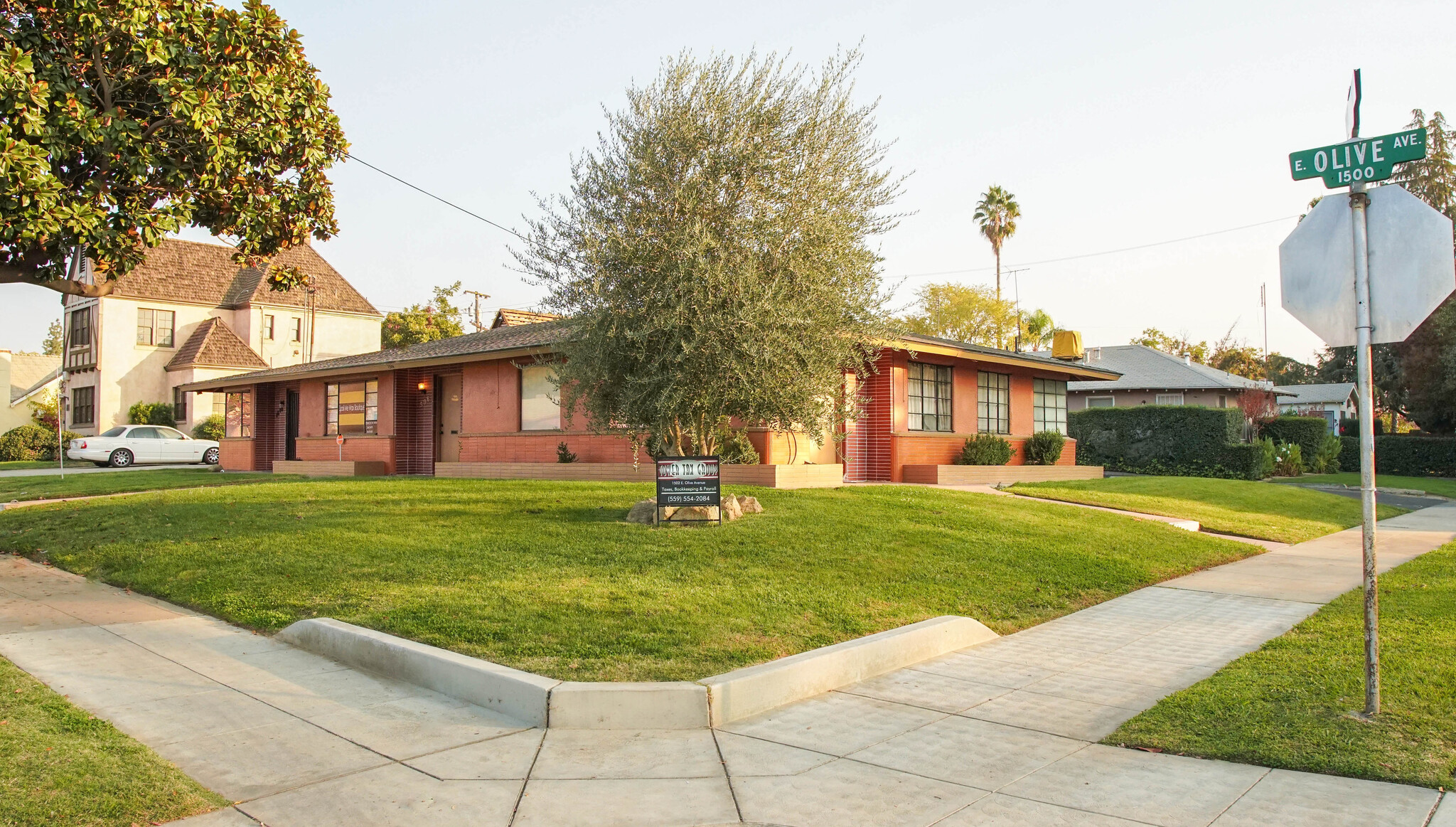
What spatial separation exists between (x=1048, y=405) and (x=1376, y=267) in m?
21.4

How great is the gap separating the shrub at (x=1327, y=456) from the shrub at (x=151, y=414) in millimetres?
46038

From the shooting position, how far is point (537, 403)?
834 inches

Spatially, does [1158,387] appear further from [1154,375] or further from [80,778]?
[80,778]

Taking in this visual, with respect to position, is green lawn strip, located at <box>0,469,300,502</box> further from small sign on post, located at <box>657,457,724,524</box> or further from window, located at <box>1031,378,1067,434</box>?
window, located at <box>1031,378,1067,434</box>

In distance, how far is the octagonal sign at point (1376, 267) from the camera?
5391mm

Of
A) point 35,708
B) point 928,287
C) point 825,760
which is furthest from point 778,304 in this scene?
point 928,287

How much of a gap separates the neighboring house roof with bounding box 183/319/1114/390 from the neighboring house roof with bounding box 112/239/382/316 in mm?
18022

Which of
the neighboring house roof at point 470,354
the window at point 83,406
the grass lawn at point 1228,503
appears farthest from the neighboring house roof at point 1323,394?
the window at point 83,406

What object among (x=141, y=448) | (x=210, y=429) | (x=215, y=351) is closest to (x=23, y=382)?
(x=215, y=351)

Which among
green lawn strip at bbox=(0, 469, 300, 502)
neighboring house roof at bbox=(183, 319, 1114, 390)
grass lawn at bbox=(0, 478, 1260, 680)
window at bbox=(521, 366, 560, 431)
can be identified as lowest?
grass lawn at bbox=(0, 478, 1260, 680)

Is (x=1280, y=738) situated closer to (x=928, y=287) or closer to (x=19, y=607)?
(x=19, y=607)

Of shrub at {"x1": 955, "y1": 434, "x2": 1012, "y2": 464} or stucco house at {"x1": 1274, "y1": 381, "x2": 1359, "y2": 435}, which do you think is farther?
stucco house at {"x1": 1274, "y1": 381, "x2": 1359, "y2": 435}

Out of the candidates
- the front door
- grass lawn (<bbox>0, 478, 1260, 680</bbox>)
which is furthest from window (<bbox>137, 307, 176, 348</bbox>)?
grass lawn (<bbox>0, 478, 1260, 680</bbox>)

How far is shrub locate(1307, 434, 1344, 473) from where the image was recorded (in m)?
34.6
